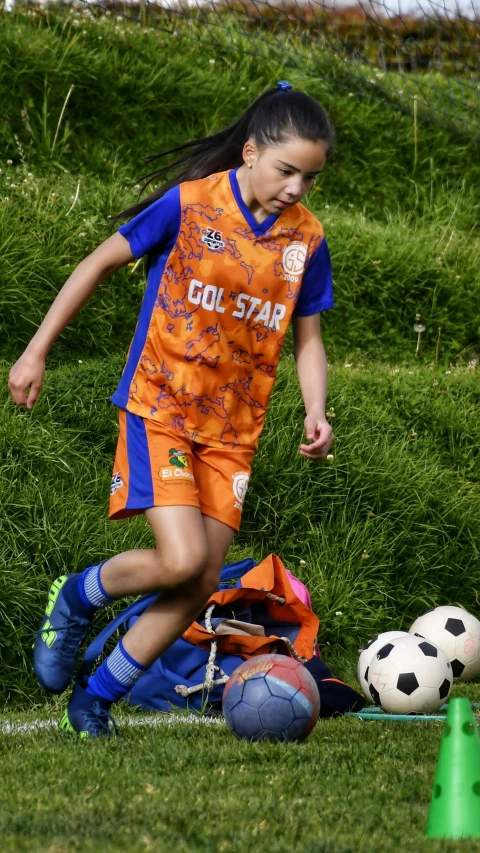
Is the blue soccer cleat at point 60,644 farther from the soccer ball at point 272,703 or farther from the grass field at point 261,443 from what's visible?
the soccer ball at point 272,703

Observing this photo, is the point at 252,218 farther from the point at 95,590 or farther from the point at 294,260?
the point at 95,590

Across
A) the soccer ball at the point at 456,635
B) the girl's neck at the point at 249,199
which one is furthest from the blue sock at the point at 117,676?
the soccer ball at the point at 456,635

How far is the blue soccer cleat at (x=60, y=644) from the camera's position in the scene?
3914mm

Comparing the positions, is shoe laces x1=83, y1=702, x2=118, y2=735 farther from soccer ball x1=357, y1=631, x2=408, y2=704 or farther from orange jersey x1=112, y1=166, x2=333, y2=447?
soccer ball x1=357, y1=631, x2=408, y2=704

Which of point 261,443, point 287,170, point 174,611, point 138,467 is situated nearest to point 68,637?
point 174,611

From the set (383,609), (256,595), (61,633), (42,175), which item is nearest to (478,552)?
(383,609)

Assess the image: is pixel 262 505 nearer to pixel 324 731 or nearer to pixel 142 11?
pixel 324 731

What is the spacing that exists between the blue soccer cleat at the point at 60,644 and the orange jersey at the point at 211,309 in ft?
2.50

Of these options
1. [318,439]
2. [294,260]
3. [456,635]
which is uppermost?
[294,260]

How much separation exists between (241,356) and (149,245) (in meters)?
0.48

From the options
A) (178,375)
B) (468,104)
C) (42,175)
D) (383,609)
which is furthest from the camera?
(468,104)

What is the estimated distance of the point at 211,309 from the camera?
377 cm

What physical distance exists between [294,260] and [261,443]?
219cm

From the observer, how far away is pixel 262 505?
5.82 meters
